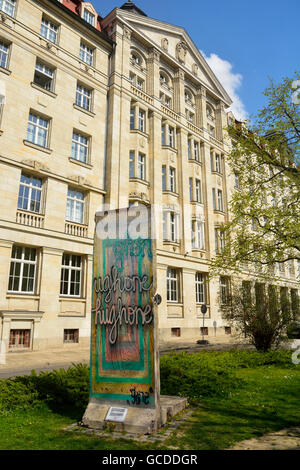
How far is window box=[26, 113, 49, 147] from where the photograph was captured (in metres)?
19.1

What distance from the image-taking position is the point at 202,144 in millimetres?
32875

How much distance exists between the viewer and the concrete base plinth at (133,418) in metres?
5.29

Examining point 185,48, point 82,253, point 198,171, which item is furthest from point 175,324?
point 185,48

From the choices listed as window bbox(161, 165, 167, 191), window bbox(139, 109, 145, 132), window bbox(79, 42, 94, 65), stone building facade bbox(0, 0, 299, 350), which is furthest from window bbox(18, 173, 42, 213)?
window bbox(161, 165, 167, 191)

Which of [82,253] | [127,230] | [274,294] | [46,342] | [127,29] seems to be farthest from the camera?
[127,29]

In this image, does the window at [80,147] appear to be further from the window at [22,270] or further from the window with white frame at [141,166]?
→ the window at [22,270]

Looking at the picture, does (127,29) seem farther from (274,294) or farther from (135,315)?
(135,315)

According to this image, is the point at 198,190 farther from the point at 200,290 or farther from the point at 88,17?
the point at 88,17

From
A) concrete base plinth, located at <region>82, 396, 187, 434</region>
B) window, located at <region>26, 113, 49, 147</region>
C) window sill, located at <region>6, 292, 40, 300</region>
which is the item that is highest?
window, located at <region>26, 113, 49, 147</region>

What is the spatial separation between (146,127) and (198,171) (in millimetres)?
7180

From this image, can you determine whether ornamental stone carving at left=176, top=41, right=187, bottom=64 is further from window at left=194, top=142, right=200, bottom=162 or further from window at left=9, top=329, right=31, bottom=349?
window at left=9, top=329, right=31, bottom=349

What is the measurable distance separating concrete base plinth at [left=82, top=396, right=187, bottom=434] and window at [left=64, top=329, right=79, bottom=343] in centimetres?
1308

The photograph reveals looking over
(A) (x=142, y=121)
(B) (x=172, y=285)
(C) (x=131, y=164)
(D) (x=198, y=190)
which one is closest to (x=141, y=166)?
(C) (x=131, y=164)

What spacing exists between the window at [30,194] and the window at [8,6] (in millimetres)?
10024
